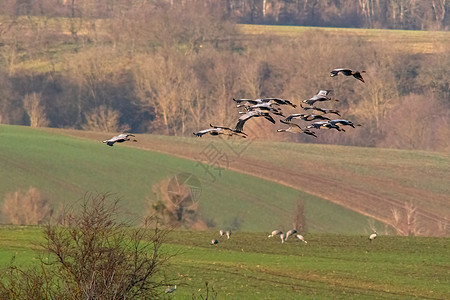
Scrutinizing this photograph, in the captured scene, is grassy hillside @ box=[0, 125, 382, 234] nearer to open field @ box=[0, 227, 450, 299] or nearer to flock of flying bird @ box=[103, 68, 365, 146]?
open field @ box=[0, 227, 450, 299]

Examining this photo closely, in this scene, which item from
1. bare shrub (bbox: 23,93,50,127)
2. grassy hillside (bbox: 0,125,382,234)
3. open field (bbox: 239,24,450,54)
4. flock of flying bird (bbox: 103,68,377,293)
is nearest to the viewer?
flock of flying bird (bbox: 103,68,377,293)

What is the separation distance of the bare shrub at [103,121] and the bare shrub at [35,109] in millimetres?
4963

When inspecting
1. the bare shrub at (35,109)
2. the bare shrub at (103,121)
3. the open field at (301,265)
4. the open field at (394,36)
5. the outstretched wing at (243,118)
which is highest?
the outstretched wing at (243,118)

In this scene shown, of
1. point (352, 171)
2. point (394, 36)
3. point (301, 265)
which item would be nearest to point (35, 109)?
point (352, 171)

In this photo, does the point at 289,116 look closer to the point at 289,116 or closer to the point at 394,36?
the point at 289,116

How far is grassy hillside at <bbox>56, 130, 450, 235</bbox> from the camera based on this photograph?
3539 inches

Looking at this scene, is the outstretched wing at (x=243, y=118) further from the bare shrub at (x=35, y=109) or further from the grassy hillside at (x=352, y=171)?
the bare shrub at (x=35, y=109)

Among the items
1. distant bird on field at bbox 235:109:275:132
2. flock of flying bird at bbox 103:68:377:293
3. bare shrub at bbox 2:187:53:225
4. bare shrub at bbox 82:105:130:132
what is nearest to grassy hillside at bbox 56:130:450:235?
bare shrub at bbox 82:105:130:132

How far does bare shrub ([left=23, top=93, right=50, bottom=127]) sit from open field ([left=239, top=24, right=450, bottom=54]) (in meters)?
47.6

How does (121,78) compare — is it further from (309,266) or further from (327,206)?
(309,266)

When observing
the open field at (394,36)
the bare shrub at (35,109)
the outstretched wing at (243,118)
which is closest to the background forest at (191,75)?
the bare shrub at (35,109)

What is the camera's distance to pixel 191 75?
514 feet

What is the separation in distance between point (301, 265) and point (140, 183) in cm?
4530

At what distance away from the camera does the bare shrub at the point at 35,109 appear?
140 metres
